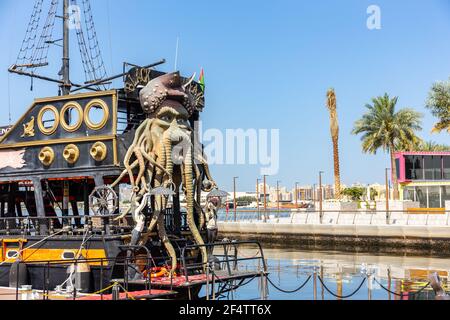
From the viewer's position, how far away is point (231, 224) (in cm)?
5297

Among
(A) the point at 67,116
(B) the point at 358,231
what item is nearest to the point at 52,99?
(A) the point at 67,116

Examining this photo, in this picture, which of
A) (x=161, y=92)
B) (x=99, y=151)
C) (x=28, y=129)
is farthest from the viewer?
(x=28, y=129)

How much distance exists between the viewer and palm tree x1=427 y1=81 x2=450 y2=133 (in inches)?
2020

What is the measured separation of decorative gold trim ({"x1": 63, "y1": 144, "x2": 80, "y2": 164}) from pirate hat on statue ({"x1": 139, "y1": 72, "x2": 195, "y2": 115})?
236 cm

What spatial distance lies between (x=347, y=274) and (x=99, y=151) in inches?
639

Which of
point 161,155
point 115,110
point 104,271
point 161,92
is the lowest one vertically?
point 104,271

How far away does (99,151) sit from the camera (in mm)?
16469

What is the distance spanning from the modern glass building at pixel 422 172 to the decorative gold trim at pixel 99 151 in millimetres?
42770

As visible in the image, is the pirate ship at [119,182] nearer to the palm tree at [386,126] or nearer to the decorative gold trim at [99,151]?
the decorative gold trim at [99,151]

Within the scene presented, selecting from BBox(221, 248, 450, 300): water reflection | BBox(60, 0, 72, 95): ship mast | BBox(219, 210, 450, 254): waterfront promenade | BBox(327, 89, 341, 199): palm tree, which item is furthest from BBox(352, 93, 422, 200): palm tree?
BBox(60, 0, 72, 95): ship mast

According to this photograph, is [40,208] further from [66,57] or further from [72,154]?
[66,57]

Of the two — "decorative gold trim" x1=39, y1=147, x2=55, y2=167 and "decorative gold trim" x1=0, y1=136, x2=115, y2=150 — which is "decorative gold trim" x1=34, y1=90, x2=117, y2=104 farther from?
"decorative gold trim" x1=39, y1=147, x2=55, y2=167

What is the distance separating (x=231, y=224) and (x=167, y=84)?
3739cm
